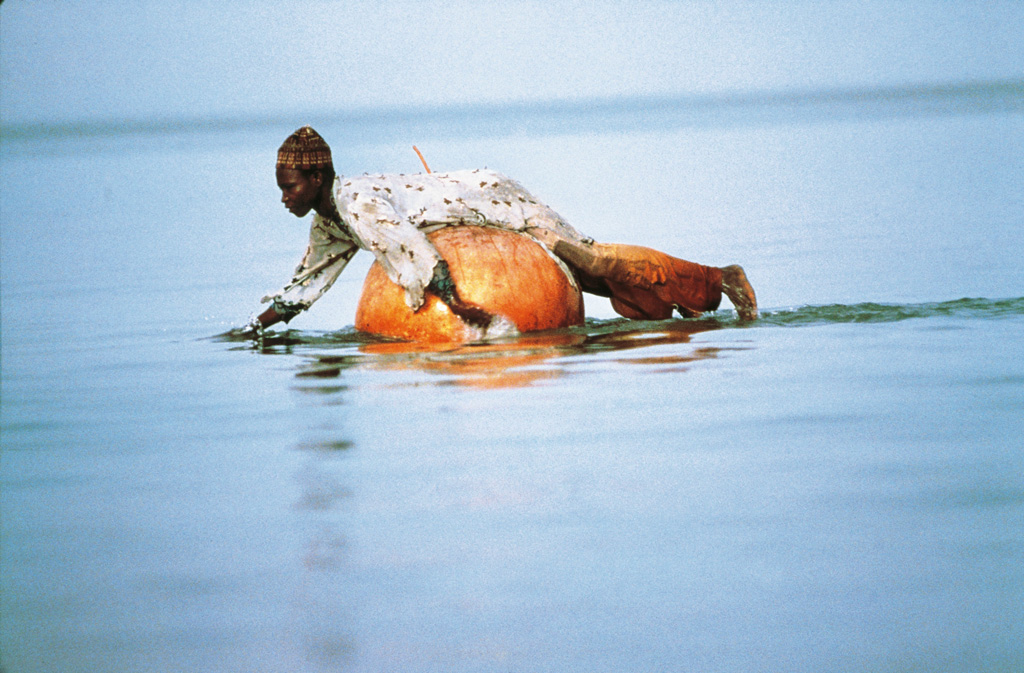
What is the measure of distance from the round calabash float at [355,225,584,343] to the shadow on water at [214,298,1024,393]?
0.09 meters

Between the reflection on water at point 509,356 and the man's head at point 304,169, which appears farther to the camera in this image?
the man's head at point 304,169

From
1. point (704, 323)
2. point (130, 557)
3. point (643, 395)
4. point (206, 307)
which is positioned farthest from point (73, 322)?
point (130, 557)

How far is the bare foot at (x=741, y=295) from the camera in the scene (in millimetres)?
10523

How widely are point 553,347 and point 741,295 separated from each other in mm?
1977

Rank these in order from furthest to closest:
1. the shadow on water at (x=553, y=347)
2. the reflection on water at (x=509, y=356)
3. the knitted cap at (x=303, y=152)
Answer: the knitted cap at (x=303, y=152) → the shadow on water at (x=553, y=347) → the reflection on water at (x=509, y=356)

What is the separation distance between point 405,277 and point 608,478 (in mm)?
3490

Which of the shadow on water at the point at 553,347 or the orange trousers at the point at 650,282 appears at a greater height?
the orange trousers at the point at 650,282

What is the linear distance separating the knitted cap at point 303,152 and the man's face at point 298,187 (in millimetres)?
47

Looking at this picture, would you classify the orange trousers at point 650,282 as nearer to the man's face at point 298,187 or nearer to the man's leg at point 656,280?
the man's leg at point 656,280

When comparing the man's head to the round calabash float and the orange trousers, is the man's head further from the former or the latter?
the orange trousers

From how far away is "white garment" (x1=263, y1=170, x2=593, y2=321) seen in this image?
9.15 metres

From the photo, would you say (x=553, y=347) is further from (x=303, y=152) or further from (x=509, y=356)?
(x=303, y=152)

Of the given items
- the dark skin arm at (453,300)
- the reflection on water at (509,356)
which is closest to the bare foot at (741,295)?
the reflection on water at (509,356)

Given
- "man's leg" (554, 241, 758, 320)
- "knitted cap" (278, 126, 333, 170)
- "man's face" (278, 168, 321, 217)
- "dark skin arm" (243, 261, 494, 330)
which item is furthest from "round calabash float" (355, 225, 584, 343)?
"knitted cap" (278, 126, 333, 170)
